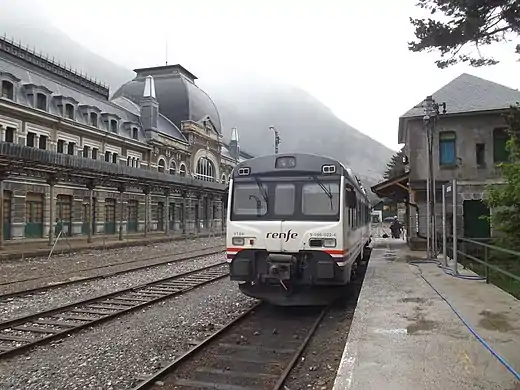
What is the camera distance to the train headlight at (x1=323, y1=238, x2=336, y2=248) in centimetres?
850

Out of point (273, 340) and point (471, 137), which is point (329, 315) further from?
point (471, 137)

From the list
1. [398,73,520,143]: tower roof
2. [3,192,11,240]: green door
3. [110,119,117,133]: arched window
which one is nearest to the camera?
[398,73,520,143]: tower roof

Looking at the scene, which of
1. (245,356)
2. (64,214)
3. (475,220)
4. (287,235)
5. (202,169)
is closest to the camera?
(245,356)

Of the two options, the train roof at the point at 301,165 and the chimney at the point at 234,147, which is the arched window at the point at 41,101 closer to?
the train roof at the point at 301,165

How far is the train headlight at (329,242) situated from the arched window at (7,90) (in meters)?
28.7

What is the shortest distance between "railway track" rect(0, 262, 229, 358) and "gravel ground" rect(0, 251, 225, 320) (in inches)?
24.1

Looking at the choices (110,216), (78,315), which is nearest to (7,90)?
(110,216)

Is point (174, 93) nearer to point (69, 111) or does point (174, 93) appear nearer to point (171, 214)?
point (171, 214)

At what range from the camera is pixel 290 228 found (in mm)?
8672

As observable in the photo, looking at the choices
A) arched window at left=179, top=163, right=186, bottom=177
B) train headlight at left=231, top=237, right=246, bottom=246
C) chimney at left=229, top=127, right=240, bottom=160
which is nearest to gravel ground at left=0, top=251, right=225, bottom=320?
train headlight at left=231, top=237, right=246, bottom=246

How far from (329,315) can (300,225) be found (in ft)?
6.62

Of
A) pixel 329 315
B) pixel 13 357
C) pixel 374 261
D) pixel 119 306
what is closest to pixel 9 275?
pixel 119 306

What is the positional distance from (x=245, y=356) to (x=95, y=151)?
36.4 m

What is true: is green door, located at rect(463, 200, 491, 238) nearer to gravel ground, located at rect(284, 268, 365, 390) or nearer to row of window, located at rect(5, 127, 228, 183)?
gravel ground, located at rect(284, 268, 365, 390)
